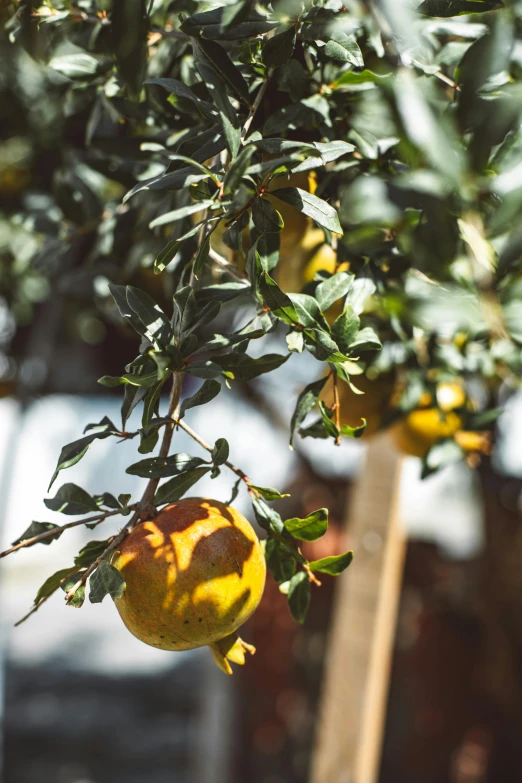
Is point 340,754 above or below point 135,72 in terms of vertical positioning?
below

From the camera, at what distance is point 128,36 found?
1.16ft

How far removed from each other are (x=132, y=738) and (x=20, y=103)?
113 inches

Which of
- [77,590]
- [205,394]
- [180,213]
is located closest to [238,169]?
[180,213]

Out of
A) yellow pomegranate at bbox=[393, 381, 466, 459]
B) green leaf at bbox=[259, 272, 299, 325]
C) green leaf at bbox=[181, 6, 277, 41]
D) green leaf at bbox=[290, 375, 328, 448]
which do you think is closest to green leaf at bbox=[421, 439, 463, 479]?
yellow pomegranate at bbox=[393, 381, 466, 459]

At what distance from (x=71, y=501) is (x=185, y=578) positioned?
0.10 metres

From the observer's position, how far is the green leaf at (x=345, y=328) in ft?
1.54

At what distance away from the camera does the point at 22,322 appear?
156 cm

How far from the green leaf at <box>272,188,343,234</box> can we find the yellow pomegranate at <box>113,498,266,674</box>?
0.22m

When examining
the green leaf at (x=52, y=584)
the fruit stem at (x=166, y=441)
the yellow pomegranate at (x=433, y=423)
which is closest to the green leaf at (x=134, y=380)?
the fruit stem at (x=166, y=441)

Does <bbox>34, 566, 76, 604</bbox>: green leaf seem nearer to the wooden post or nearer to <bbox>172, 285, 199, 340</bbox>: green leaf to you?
<bbox>172, 285, 199, 340</bbox>: green leaf

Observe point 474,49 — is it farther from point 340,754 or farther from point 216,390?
point 340,754

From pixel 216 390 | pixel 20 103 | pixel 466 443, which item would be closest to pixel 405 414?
pixel 466 443

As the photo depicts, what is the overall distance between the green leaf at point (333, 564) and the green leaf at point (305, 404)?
3.6 inches

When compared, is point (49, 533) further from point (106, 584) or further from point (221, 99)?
point (221, 99)
